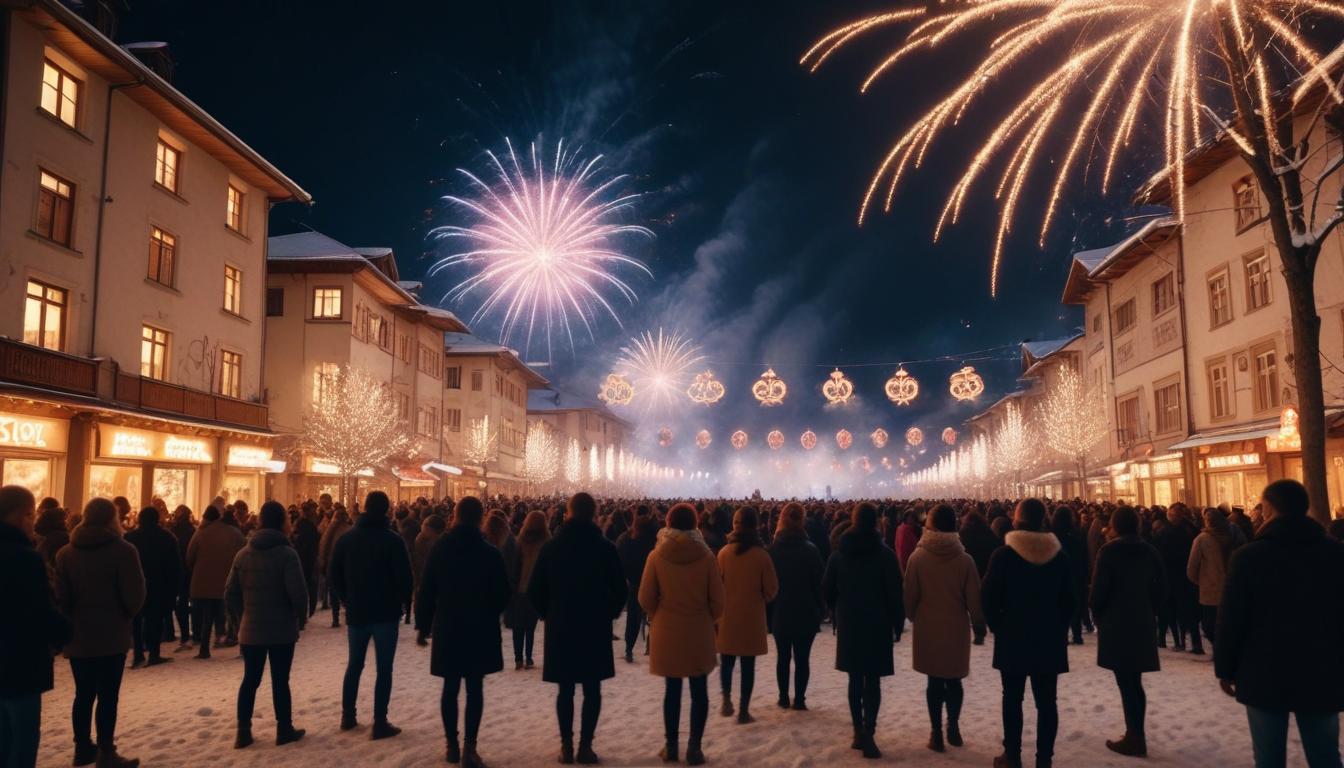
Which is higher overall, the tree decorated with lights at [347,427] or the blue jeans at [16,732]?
the tree decorated with lights at [347,427]

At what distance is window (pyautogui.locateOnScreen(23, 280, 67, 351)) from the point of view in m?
18.2

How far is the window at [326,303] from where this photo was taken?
113ft

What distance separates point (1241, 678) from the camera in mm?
4945

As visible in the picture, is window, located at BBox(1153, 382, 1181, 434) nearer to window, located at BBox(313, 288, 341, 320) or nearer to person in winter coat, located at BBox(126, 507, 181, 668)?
person in winter coat, located at BBox(126, 507, 181, 668)

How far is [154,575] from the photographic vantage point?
10.5 m

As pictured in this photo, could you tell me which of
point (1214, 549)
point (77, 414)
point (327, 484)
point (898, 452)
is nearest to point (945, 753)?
point (1214, 549)

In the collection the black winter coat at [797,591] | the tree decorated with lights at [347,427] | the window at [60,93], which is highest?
the window at [60,93]

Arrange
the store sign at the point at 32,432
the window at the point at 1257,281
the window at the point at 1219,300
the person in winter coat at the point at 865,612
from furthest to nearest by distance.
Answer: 1. the window at the point at 1219,300
2. the window at the point at 1257,281
3. the store sign at the point at 32,432
4. the person in winter coat at the point at 865,612

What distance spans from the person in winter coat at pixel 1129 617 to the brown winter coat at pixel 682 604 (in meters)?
3.40

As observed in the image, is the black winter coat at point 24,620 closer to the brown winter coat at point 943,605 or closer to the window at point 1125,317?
the brown winter coat at point 943,605

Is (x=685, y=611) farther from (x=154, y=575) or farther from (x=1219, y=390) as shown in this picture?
(x=1219, y=390)

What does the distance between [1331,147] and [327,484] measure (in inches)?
1332

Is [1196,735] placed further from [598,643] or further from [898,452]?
[898,452]

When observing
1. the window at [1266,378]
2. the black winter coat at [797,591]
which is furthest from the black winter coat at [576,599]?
the window at [1266,378]
